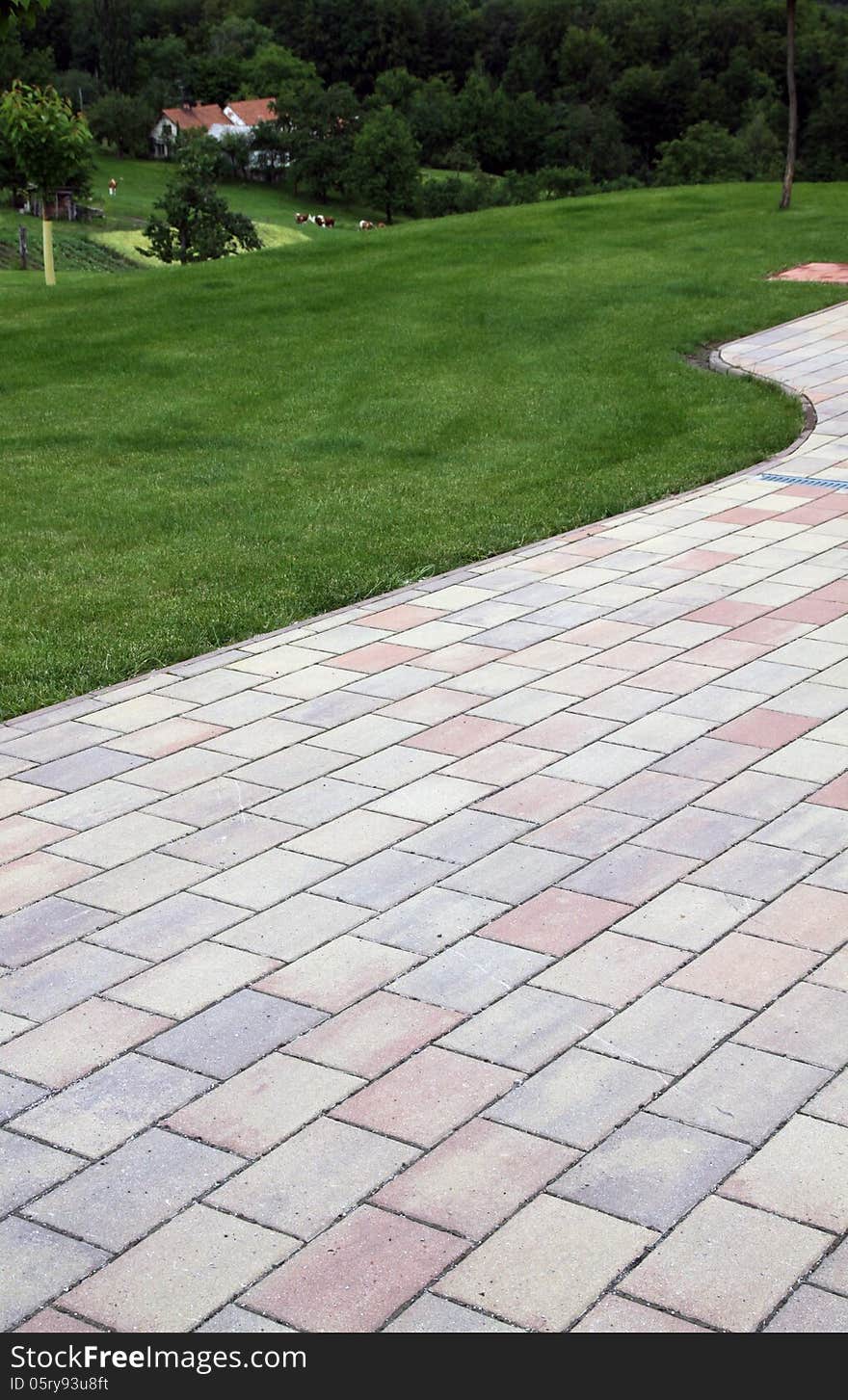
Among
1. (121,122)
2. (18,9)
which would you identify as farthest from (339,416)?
(121,122)

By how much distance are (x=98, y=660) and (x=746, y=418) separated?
6.40m

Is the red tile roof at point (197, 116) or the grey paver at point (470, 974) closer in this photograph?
the grey paver at point (470, 974)

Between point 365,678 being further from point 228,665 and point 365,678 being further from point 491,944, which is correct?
point 491,944

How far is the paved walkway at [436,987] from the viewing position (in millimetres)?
2873

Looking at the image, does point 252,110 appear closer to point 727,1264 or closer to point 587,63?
point 587,63

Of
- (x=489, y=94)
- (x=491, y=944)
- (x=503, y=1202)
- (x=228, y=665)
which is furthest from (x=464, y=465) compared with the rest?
(x=489, y=94)

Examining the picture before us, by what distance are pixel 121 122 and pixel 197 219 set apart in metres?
56.1

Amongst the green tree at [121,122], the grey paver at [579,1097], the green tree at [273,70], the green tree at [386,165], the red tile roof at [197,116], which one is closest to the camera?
the grey paver at [579,1097]

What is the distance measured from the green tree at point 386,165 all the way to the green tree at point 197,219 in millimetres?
32818

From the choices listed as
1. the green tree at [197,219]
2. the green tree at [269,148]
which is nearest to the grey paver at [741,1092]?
the green tree at [197,219]

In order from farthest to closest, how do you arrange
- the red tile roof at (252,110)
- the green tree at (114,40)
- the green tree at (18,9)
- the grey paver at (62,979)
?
the green tree at (114,40) → the red tile roof at (252,110) → the green tree at (18,9) → the grey paver at (62,979)

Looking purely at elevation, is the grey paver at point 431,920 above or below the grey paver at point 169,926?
below

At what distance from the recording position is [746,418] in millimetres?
11125

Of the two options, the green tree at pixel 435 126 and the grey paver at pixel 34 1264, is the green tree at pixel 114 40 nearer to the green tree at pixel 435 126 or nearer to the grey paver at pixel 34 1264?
the green tree at pixel 435 126
